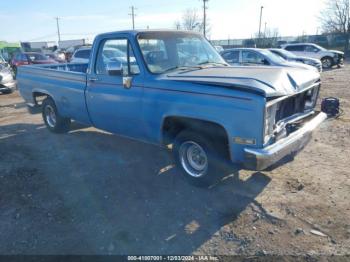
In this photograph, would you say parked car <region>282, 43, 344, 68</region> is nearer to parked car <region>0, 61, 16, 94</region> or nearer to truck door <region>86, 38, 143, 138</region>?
parked car <region>0, 61, 16, 94</region>

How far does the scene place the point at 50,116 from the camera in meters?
7.43

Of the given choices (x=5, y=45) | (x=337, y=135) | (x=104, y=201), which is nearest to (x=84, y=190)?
(x=104, y=201)

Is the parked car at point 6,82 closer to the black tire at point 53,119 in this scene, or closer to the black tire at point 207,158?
the black tire at point 53,119

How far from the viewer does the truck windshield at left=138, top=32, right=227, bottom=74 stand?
4.75 metres

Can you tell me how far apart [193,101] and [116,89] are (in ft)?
5.21

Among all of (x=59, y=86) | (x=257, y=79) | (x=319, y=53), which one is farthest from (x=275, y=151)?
(x=319, y=53)

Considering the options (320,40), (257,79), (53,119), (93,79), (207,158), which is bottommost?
(53,119)

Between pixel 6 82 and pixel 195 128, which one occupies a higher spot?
pixel 195 128

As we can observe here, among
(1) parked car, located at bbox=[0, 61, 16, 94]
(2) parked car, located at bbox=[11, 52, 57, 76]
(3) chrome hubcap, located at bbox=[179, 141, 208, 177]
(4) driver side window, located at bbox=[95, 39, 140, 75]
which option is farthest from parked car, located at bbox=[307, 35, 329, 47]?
(3) chrome hubcap, located at bbox=[179, 141, 208, 177]

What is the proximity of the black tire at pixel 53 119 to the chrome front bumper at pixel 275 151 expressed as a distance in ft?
15.8

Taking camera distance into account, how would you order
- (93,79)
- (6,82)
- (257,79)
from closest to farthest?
(257,79), (93,79), (6,82)

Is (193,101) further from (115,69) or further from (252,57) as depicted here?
(252,57)

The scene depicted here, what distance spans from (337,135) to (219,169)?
3.79 meters

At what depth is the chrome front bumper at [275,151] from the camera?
352cm
